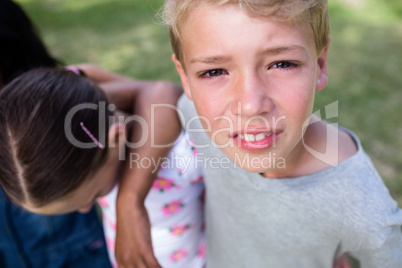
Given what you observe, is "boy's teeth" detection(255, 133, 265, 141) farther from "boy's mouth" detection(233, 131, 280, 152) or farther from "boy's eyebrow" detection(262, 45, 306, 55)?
"boy's eyebrow" detection(262, 45, 306, 55)

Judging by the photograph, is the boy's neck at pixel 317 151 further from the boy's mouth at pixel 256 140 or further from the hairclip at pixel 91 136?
the hairclip at pixel 91 136

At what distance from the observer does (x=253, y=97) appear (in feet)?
3.43

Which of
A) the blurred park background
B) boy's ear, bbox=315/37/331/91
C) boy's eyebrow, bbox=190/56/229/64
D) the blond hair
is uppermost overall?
the blond hair

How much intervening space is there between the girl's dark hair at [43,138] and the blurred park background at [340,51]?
150 centimetres

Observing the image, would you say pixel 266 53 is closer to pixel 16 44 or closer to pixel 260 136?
pixel 260 136

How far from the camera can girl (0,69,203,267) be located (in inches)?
54.9

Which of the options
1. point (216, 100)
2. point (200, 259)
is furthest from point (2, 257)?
point (216, 100)

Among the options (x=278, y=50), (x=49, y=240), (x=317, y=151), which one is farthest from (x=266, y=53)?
(x=49, y=240)

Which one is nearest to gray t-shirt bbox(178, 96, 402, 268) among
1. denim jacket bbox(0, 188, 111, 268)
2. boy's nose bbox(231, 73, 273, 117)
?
boy's nose bbox(231, 73, 273, 117)

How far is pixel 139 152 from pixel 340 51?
369 centimetres

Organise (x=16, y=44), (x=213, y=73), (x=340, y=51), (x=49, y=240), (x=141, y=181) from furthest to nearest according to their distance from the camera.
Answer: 1. (x=340, y=51)
2. (x=49, y=240)
3. (x=16, y=44)
4. (x=141, y=181)
5. (x=213, y=73)

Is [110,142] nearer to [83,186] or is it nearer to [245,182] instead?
[83,186]

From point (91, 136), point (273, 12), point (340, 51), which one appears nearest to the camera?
point (273, 12)

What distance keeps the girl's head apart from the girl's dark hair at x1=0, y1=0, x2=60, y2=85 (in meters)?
0.46
